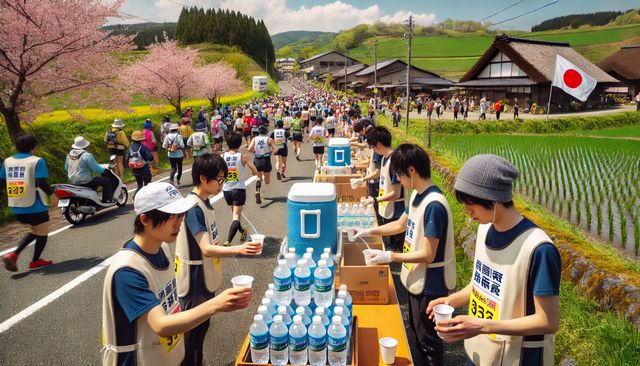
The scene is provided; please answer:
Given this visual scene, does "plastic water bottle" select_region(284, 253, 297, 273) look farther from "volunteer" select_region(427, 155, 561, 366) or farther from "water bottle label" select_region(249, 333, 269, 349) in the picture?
"volunteer" select_region(427, 155, 561, 366)

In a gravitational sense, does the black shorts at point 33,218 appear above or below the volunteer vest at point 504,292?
below

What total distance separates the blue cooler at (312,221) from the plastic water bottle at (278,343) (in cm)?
112

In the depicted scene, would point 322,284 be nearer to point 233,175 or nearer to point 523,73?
point 233,175

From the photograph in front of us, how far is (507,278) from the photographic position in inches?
79.5

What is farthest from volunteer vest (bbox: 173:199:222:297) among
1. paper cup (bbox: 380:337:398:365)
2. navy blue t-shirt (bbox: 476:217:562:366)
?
navy blue t-shirt (bbox: 476:217:562:366)

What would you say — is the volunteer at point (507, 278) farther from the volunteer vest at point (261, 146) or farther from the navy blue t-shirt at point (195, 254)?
the volunteer vest at point (261, 146)

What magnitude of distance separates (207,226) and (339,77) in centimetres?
6714

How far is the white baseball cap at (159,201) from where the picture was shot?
2.06m

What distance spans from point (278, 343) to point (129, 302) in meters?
0.82

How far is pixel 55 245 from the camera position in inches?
269

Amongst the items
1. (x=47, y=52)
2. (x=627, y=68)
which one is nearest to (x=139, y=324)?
(x=47, y=52)

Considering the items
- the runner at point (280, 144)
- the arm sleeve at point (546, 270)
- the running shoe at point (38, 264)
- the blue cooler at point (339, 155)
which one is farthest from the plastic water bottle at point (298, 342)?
the runner at point (280, 144)

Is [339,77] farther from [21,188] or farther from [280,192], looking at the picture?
[21,188]

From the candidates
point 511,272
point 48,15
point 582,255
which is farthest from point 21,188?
point 48,15
